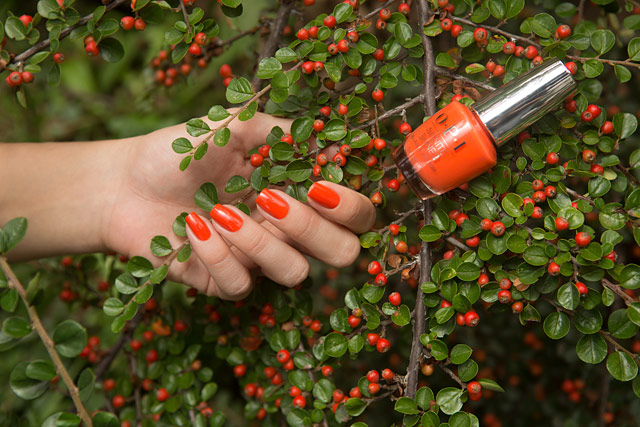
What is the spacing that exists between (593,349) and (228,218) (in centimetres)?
65

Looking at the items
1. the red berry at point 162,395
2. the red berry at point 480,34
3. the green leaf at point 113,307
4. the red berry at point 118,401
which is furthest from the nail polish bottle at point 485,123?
the red berry at point 118,401

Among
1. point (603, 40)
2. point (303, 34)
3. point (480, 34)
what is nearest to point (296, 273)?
point (303, 34)

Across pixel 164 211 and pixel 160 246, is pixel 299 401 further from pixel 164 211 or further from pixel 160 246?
pixel 164 211

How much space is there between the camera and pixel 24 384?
2.28 ft

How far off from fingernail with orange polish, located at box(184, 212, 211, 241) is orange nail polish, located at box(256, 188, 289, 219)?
114 mm

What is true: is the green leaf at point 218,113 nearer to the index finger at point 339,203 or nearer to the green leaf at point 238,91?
the green leaf at point 238,91

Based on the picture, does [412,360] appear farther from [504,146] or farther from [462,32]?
[462,32]

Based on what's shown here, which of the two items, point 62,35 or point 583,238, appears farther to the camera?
point 62,35

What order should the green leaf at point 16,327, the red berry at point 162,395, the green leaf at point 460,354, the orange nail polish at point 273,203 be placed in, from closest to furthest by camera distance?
the green leaf at point 16,327, the green leaf at point 460,354, the orange nail polish at point 273,203, the red berry at point 162,395

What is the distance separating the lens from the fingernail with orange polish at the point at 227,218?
90cm

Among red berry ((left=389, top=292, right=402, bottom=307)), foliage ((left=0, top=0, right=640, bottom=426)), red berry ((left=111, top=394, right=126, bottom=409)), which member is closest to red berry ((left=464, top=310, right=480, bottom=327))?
foliage ((left=0, top=0, right=640, bottom=426))

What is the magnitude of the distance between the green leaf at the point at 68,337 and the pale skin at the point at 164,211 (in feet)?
0.88

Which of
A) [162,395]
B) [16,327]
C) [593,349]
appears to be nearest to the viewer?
[16,327]

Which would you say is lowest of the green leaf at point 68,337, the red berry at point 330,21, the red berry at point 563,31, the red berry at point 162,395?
the red berry at point 162,395
